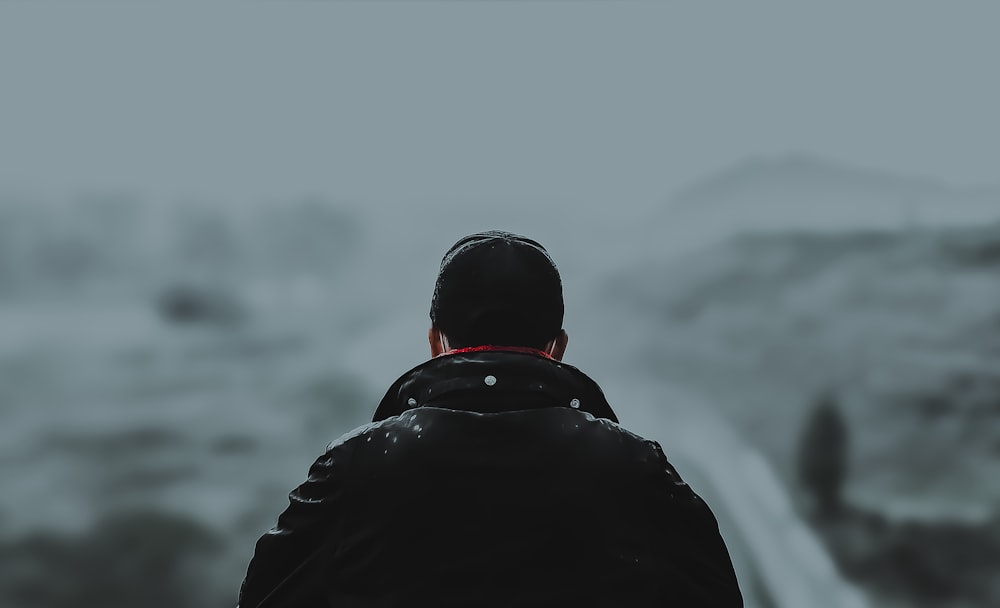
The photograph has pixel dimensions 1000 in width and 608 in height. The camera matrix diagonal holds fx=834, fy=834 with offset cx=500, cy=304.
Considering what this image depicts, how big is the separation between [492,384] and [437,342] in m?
0.17

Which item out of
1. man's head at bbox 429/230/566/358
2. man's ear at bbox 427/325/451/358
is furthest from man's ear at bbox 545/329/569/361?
man's ear at bbox 427/325/451/358

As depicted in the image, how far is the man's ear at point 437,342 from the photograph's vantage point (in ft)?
3.40

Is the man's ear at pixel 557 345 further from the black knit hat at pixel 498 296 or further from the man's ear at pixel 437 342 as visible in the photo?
the man's ear at pixel 437 342

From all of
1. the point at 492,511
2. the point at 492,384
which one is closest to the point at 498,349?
the point at 492,384

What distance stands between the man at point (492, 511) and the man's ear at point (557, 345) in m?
0.08

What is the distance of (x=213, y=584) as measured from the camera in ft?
21.9

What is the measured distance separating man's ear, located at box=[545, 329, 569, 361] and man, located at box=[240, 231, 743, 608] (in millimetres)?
81

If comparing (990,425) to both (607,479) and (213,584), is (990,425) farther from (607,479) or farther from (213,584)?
(213,584)

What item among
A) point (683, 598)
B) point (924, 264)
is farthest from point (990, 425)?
point (683, 598)

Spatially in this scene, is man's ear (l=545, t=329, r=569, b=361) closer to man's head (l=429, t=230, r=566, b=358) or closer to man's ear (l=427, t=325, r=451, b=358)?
man's head (l=429, t=230, r=566, b=358)

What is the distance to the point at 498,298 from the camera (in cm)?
101

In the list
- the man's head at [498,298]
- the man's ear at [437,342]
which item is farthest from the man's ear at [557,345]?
the man's ear at [437,342]

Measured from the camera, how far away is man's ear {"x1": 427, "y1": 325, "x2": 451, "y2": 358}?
1.04 metres

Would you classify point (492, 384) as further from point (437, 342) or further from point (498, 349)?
point (437, 342)
